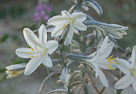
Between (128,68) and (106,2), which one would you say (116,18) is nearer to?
(106,2)

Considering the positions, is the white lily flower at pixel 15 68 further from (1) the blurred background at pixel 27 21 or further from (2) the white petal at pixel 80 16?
(1) the blurred background at pixel 27 21

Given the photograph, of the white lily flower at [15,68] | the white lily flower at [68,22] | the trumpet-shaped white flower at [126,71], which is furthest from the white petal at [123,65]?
the white lily flower at [15,68]

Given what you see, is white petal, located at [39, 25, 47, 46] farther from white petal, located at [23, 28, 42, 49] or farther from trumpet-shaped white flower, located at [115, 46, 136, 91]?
trumpet-shaped white flower, located at [115, 46, 136, 91]

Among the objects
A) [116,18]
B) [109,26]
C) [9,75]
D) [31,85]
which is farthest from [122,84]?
[116,18]

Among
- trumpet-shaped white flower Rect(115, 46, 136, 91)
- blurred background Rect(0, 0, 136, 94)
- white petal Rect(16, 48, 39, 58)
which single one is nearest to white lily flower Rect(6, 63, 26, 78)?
white petal Rect(16, 48, 39, 58)

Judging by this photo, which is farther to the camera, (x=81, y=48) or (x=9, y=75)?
(x=81, y=48)

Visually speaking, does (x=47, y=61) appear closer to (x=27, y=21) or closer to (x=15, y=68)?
(x=15, y=68)
